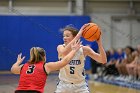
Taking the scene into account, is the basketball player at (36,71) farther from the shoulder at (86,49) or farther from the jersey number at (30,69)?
the shoulder at (86,49)

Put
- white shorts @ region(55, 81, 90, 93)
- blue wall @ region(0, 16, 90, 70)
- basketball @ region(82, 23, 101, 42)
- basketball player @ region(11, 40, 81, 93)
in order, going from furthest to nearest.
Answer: blue wall @ region(0, 16, 90, 70) < basketball @ region(82, 23, 101, 42) < white shorts @ region(55, 81, 90, 93) < basketball player @ region(11, 40, 81, 93)

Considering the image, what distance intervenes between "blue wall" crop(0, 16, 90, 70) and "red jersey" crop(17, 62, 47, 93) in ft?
9.86

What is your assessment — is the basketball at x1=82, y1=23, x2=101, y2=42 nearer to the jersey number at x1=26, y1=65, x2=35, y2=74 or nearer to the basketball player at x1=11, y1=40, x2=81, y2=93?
the basketball player at x1=11, y1=40, x2=81, y2=93

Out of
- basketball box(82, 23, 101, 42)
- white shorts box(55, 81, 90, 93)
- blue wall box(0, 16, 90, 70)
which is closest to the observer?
white shorts box(55, 81, 90, 93)

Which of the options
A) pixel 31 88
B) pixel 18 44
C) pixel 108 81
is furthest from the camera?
pixel 108 81

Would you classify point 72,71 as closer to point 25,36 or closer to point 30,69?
point 30,69

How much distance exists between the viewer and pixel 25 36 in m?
7.50

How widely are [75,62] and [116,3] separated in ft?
39.0

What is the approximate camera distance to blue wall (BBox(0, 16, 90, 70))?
698 centimetres

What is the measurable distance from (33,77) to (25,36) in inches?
149

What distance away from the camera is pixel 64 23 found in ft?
28.0

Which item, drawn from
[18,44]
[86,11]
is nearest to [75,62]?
[18,44]

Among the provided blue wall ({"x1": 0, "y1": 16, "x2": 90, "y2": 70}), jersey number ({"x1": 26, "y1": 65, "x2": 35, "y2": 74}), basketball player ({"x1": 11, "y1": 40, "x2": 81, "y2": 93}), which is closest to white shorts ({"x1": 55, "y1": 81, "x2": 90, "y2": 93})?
basketball player ({"x1": 11, "y1": 40, "x2": 81, "y2": 93})

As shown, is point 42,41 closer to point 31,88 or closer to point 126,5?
point 31,88
